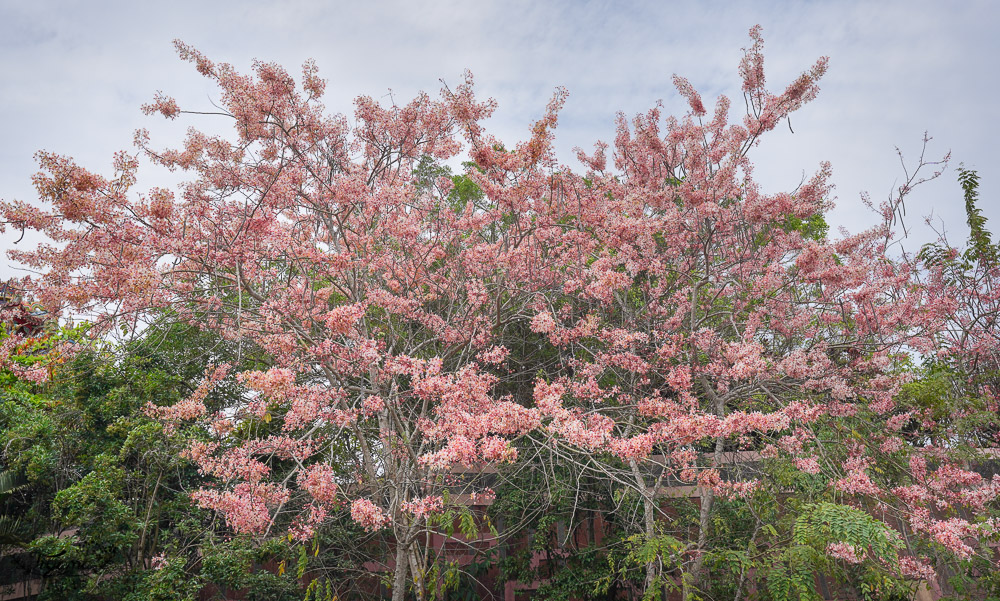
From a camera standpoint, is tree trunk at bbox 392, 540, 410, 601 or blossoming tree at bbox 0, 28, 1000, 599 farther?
tree trunk at bbox 392, 540, 410, 601

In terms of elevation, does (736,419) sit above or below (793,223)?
below

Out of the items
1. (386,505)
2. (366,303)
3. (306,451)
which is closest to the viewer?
(306,451)

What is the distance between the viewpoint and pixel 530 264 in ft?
24.5

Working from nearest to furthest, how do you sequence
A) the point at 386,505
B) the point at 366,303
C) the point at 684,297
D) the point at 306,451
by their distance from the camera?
the point at 306,451, the point at 366,303, the point at 386,505, the point at 684,297

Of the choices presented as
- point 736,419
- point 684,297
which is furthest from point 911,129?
point 736,419

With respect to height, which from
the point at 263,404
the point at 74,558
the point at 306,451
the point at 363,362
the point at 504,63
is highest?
the point at 504,63

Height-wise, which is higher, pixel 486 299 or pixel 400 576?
pixel 486 299

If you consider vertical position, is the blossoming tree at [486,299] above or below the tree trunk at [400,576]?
above

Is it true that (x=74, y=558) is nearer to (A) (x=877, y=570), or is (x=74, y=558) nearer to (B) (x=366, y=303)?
(B) (x=366, y=303)

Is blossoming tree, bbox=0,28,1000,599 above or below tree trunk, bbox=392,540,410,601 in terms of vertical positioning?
above

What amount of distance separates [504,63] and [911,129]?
18.2 ft

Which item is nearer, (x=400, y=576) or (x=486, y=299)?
(x=400, y=576)

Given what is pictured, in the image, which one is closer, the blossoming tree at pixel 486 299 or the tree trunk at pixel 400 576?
the blossoming tree at pixel 486 299

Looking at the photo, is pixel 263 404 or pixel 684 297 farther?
pixel 684 297
